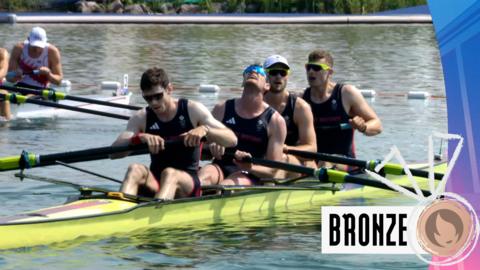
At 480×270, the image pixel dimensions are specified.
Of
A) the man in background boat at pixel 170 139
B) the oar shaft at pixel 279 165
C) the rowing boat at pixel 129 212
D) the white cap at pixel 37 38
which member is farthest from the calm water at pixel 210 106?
the white cap at pixel 37 38

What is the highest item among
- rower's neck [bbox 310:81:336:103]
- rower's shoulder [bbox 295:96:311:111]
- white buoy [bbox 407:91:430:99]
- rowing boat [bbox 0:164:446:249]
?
rower's neck [bbox 310:81:336:103]

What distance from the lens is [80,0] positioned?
59438 mm

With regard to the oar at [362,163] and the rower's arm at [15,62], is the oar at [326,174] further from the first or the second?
the rower's arm at [15,62]

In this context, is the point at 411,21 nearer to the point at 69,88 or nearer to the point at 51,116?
the point at 69,88

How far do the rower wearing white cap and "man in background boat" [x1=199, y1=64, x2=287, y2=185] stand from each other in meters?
6.91

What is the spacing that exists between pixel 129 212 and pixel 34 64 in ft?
28.5

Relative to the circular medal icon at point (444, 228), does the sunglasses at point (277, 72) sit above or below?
above

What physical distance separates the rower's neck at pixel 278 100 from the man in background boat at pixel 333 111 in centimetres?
57

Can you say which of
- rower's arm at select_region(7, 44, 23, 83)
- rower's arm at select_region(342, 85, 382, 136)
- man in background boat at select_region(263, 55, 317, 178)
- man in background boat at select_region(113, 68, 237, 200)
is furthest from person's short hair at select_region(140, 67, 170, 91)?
rower's arm at select_region(7, 44, 23, 83)

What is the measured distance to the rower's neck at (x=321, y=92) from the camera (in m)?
12.2

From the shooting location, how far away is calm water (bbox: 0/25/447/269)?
347 inches

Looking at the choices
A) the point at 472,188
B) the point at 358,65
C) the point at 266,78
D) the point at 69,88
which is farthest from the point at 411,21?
the point at 472,188

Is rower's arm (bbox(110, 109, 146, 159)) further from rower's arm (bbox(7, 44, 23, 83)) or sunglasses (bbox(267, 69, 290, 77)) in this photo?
rower's arm (bbox(7, 44, 23, 83))

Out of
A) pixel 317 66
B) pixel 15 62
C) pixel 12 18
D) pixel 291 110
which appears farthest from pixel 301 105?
pixel 12 18
